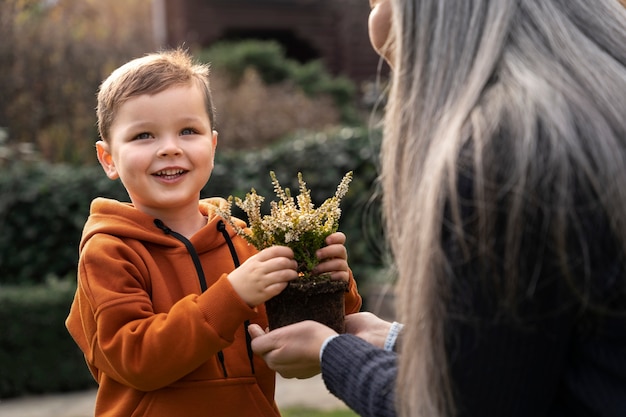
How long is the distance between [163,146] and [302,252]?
0.45 meters

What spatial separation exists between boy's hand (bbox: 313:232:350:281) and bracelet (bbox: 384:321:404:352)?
0.55ft

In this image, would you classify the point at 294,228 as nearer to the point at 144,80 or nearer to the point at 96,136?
the point at 144,80

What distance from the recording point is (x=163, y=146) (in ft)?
7.09

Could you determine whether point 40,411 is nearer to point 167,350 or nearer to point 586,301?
point 167,350

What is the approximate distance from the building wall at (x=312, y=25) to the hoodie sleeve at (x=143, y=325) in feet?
54.0

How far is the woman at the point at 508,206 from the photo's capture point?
1.39m

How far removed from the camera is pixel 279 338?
194cm

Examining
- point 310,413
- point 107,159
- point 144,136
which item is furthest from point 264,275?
point 310,413

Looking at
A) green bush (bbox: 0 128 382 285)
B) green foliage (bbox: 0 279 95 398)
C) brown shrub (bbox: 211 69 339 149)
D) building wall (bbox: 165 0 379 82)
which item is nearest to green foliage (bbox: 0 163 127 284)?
green bush (bbox: 0 128 382 285)

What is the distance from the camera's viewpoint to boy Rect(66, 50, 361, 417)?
1.97 meters

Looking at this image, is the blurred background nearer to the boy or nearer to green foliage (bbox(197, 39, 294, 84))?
green foliage (bbox(197, 39, 294, 84))

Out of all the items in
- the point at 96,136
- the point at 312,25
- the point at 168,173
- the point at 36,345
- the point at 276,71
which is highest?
the point at 168,173

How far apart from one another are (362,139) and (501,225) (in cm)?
593

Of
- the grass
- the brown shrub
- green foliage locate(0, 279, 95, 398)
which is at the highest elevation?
the brown shrub
